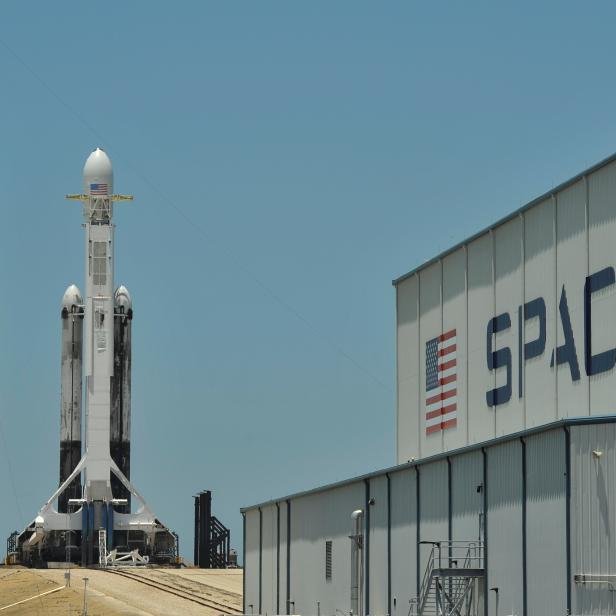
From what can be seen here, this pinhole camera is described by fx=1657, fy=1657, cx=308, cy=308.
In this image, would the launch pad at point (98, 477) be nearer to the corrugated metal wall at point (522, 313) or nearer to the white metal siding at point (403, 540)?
the corrugated metal wall at point (522, 313)

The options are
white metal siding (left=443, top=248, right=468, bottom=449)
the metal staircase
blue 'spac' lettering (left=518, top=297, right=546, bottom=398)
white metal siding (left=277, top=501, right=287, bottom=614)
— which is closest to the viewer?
the metal staircase

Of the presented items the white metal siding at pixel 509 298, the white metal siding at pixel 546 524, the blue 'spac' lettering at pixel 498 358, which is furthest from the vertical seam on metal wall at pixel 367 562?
the white metal siding at pixel 546 524

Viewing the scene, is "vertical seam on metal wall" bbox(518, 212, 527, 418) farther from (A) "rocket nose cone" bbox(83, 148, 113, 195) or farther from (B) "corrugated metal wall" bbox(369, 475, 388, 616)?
(A) "rocket nose cone" bbox(83, 148, 113, 195)

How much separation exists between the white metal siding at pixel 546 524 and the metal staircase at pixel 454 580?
3.48 metres

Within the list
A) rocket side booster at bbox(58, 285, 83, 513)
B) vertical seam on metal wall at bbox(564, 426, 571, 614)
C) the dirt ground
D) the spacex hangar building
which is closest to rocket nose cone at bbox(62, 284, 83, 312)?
rocket side booster at bbox(58, 285, 83, 513)

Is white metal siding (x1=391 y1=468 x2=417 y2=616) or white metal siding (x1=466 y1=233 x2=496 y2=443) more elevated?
Result: white metal siding (x1=466 y1=233 x2=496 y2=443)

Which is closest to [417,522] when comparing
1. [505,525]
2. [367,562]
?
[367,562]

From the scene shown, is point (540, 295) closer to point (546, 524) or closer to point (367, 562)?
point (367, 562)

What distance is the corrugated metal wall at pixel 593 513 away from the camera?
1438 inches

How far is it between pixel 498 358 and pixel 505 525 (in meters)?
14.5

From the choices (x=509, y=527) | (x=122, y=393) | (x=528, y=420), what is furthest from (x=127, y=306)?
(x=509, y=527)

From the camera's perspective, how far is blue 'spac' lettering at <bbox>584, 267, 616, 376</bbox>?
155 feet

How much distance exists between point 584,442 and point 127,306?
66671mm

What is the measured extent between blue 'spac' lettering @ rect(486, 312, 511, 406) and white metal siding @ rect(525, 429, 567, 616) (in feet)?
46.8
